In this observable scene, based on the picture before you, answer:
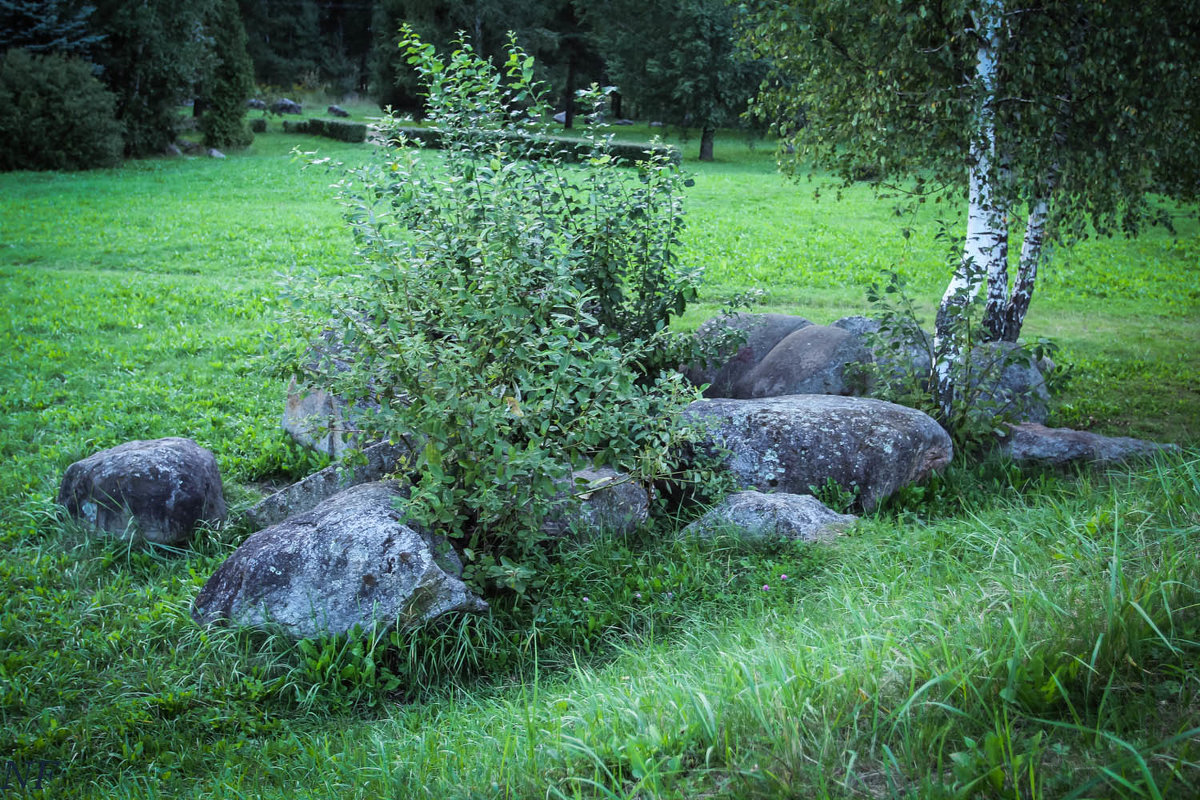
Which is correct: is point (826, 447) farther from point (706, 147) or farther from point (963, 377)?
point (706, 147)

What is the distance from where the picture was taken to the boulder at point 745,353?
7.49 metres

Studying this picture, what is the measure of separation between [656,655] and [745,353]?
175 inches

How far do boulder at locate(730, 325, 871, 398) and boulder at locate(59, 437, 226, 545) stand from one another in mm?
4312

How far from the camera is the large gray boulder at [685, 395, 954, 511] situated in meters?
5.52

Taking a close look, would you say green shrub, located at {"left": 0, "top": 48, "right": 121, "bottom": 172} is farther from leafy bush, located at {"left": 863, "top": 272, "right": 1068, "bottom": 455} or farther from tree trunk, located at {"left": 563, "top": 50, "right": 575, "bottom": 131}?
leafy bush, located at {"left": 863, "top": 272, "right": 1068, "bottom": 455}

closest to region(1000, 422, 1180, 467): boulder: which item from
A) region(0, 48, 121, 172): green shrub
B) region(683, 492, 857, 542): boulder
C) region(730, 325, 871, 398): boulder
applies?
region(730, 325, 871, 398): boulder

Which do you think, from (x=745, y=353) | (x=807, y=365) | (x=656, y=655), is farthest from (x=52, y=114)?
(x=656, y=655)

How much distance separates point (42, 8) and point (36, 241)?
45.7 ft

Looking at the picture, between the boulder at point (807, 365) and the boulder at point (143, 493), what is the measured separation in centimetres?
431

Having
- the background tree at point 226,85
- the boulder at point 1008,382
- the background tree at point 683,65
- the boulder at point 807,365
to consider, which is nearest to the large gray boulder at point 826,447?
the boulder at point 1008,382

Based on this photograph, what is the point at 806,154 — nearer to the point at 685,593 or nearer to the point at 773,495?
the point at 773,495

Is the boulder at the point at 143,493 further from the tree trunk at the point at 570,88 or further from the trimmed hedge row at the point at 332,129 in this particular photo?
the tree trunk at the point at 570,88

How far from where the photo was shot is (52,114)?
2178 cm

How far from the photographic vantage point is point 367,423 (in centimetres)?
453
